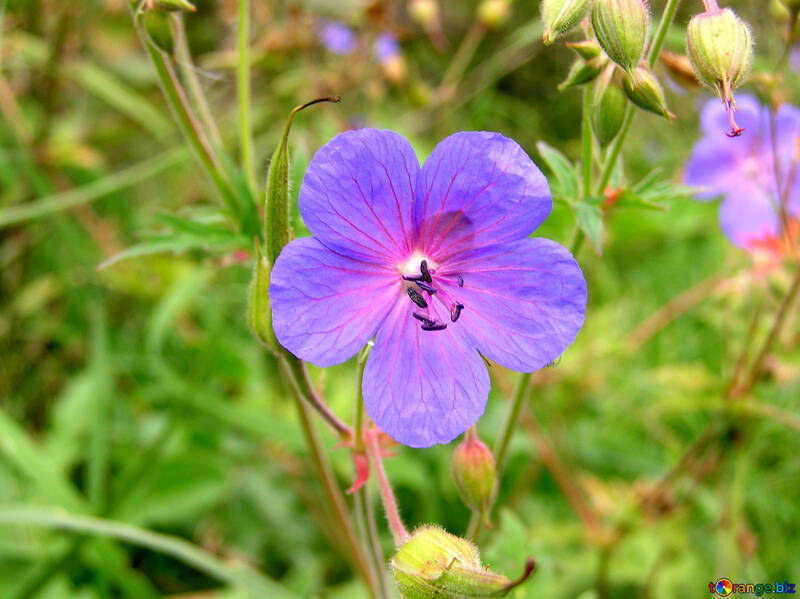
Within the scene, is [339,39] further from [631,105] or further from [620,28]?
[620,28]

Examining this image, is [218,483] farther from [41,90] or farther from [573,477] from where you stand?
[41,90]

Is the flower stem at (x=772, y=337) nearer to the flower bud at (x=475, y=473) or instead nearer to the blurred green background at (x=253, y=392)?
the blurred green background at (x=253, y=392)

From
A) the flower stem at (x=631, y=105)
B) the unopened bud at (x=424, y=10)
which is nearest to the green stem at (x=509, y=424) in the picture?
the flower stem at (x=631, y=105)

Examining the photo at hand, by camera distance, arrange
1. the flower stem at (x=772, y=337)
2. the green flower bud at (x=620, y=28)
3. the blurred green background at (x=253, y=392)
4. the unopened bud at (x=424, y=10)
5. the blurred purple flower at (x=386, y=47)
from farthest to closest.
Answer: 1. the blurred purple flower at (x=386, y=47)
2. the unopened bud at (x=424, y=10)
3. the blurred green background at (x=253, y=392)
4. the flower stem at (x=772, y=337)
5. the green flower bud at (x=620, y=28)

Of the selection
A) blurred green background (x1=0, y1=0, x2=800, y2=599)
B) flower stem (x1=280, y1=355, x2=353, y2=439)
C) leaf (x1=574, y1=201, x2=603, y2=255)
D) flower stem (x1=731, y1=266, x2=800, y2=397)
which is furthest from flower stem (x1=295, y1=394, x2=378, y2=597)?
flower stem (x1=731, y1=266, x2=800, y2=397)

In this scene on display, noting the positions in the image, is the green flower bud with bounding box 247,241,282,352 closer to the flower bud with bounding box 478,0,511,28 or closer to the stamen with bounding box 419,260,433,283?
the stamen with bounding box 419,260,433,283

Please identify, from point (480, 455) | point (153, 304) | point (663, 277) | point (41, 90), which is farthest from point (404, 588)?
point (663, 277)

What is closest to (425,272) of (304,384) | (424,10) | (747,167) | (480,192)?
(480,192)
